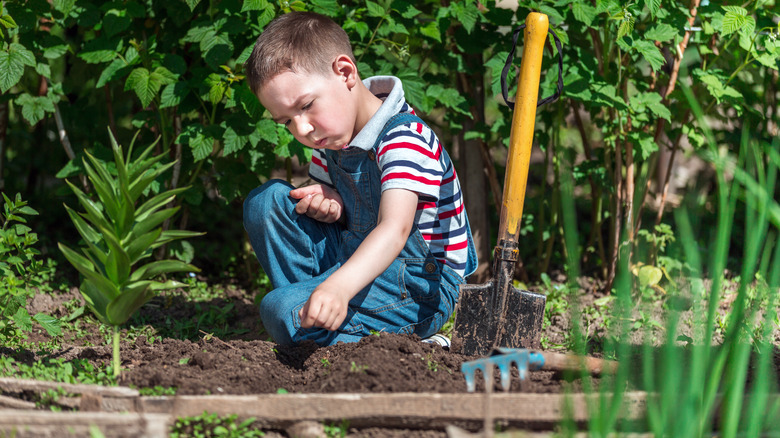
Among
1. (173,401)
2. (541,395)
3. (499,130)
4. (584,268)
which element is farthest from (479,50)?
(173,401)

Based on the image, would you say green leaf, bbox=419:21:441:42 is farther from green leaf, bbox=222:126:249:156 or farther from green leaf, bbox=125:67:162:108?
green leaf, bbox=125:67:162:108

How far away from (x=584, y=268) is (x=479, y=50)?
47.7 inches

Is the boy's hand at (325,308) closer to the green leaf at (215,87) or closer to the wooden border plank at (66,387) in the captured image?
the wooden border plank at (66,387)

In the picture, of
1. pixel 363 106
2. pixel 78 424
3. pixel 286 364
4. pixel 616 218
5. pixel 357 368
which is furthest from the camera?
pixel 616 218

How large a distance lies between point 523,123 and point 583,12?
0.55 metres

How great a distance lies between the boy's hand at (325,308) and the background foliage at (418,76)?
877 millimetres

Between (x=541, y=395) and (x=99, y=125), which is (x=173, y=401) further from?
(x=99, y=125)

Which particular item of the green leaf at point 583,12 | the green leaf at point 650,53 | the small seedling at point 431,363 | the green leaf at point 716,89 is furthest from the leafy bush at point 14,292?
the green leaf at point 716,89

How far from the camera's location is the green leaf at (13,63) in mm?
2438

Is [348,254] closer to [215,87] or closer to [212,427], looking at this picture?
[215,87]

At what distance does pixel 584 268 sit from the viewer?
11.0 feet

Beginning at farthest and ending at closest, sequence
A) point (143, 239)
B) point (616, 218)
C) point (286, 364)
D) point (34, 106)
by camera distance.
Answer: point (616, 218)
point (34, 106)
point (286, 364)
point (143, 239)

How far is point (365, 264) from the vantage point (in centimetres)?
187

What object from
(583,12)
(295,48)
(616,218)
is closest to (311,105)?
(295,48)
